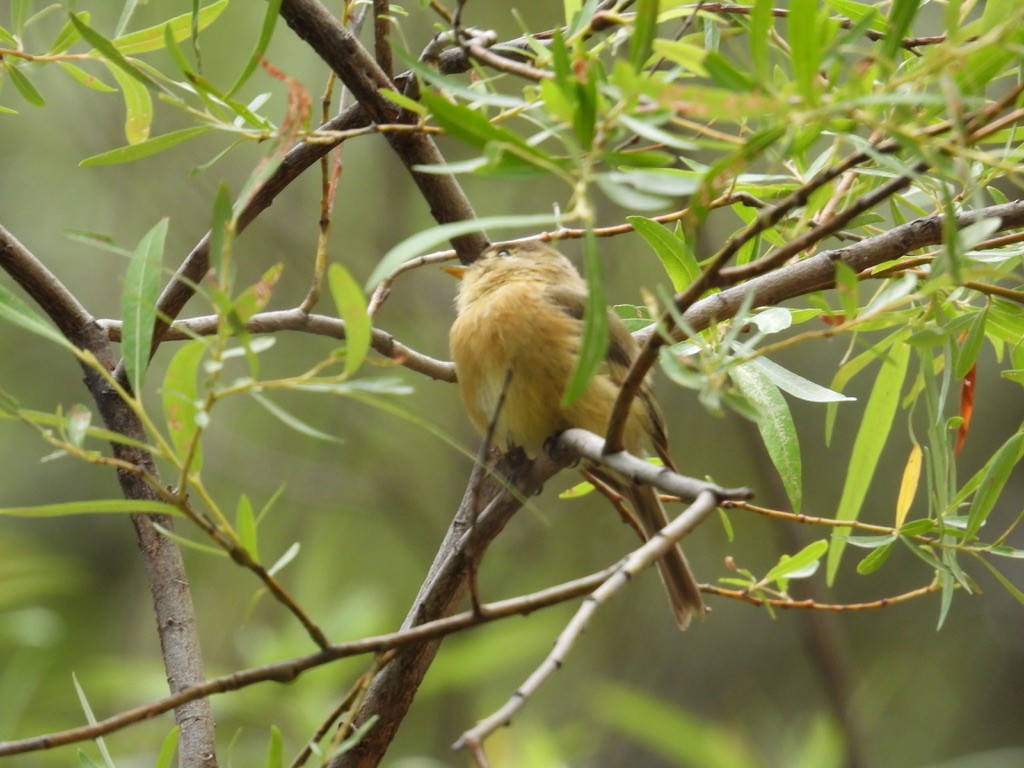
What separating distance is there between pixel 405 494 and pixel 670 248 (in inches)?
174

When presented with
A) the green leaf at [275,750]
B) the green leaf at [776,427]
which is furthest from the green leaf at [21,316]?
the green leaf at [776,427]

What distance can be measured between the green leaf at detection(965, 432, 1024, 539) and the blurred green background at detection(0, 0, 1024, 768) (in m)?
3.70

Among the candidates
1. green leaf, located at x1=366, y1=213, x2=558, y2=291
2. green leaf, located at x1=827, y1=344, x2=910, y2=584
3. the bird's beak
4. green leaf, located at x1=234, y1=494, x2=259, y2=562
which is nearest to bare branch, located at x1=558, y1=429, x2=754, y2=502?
green leaf, located at x1=366, y1=213, x2=558, y2=291

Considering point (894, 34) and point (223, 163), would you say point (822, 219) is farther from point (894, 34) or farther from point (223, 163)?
point (223, 163)

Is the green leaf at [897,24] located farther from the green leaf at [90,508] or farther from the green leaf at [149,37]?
the green leaf at [149,37]

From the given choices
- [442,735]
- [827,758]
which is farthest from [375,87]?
[442,735]

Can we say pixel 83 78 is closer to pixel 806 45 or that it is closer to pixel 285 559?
pixel 285 559

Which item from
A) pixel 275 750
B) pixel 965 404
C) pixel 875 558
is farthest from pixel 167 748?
pixel 965 404

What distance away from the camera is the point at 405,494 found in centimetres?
660

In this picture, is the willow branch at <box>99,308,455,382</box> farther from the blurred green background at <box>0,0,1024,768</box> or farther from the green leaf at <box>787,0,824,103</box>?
the blurred green background at <box>0,0,1024,768</box>

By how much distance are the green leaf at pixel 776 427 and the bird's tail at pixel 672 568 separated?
589mm

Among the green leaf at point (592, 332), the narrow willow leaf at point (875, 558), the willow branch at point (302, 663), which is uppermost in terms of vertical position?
the green leaf at point (592, 332)

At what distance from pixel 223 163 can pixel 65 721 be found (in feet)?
11.6

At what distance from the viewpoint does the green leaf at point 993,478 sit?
7.21 feet
